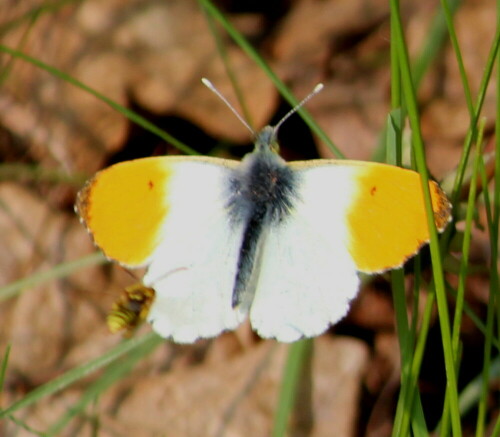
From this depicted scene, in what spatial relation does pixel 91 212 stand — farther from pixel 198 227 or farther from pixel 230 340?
pixel 230 340

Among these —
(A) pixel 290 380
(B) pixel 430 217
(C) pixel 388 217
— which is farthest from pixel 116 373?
(B) pixel 430 217

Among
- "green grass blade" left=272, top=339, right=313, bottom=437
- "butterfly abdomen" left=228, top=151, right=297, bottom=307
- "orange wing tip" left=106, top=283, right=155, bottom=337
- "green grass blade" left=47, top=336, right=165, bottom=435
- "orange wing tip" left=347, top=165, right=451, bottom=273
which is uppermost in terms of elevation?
"orange wing tip" left=347, top=165, right=451, bottom=273

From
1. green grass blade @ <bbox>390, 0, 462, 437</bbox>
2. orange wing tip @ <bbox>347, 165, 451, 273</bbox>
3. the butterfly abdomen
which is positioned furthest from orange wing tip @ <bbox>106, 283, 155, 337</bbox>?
green grass blade @ <bbox>390, 0, 462, 437</bbox>

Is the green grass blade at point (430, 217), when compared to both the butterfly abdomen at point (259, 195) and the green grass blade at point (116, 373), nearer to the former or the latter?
the butterfly abdomen at point (259, 195)

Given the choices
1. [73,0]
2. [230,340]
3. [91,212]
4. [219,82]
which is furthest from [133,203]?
[73,0]

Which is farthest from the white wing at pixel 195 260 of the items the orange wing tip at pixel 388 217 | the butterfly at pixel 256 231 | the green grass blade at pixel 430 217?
the green grass blade at pixel 430 217

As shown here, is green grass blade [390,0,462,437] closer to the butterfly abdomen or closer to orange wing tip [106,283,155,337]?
the butterfly abdomen

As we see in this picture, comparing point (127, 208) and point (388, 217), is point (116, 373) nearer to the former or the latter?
point (127, 208)
